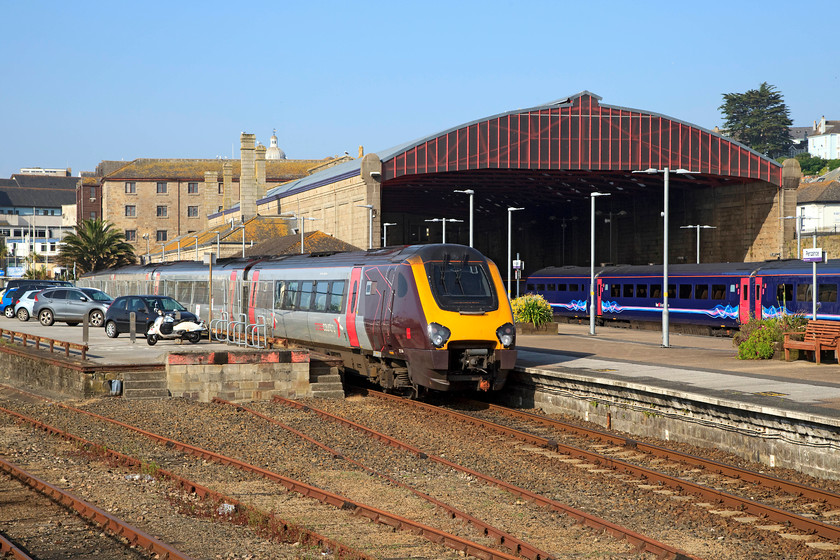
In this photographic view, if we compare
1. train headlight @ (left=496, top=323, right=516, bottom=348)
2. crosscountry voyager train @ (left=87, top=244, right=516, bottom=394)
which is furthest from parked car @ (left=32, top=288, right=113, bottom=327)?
train headlight @ (left=496, top=323, right=516, bottom=348)

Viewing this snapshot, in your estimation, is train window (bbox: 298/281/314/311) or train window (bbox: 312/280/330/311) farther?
train window (bbox: 298/281/314/311)

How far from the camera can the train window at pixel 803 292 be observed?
3431 centimetres

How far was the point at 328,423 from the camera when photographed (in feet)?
58.8

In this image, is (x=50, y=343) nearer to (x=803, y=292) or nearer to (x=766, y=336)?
(x=766, y=336)

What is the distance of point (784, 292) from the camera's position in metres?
35.9

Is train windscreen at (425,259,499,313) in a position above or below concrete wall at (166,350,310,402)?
above

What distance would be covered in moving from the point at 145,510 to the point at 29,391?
15.6 meters

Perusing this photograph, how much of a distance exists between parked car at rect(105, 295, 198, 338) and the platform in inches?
509

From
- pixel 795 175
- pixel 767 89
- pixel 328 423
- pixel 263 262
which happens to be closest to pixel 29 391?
pixel 263 262

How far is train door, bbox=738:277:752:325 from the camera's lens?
38156 mm

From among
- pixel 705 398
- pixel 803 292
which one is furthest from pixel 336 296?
pixel 803 292

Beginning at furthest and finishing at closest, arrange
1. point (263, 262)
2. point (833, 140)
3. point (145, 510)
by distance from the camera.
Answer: point (833, 140) → point (263, 262) → point (145, 510)

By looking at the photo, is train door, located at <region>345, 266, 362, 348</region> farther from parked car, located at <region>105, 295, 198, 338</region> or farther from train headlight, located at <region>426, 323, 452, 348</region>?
parked car, located at <region>105, 295, 198, 338</region>

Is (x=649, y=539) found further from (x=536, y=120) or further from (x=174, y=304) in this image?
(x=536, y=120)
